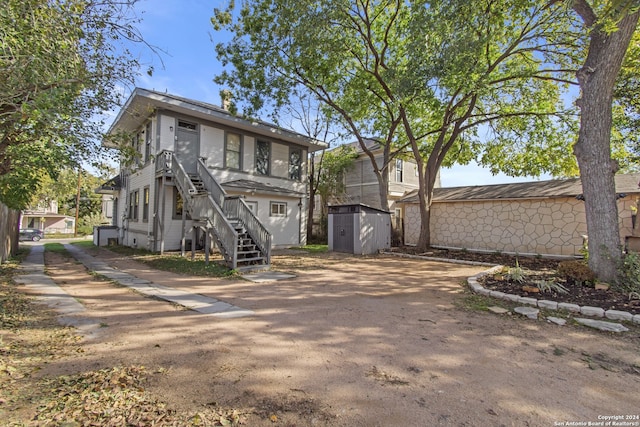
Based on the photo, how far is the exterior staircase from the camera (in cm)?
862

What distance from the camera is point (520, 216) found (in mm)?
12883

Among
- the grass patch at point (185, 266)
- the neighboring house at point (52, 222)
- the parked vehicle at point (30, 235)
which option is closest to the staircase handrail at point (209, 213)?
the grass patch at point (185, 266)

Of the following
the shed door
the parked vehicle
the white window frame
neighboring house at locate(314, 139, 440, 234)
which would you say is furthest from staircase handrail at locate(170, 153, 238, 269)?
the parked vehicle

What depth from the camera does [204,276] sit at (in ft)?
26.1

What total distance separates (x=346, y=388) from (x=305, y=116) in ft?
62.1

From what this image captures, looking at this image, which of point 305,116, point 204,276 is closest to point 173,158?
point 204,276

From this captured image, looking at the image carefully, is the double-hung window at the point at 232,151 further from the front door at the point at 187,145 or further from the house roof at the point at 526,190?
the house roof at the point at 526,190

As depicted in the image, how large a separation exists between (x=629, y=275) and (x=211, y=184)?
11.3m

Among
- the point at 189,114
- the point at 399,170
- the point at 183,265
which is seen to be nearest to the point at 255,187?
the point at 189,114

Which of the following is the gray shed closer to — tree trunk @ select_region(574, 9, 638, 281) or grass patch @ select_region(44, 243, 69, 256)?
tree trunk @ select_region(574, 9, 638, 281)

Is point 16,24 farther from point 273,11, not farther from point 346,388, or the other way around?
point 273,11

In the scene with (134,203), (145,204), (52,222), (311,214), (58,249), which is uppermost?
(134,203)

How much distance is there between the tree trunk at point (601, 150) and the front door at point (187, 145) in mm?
12661

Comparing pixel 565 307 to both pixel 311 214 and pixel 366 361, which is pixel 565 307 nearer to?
pixel 366 361
